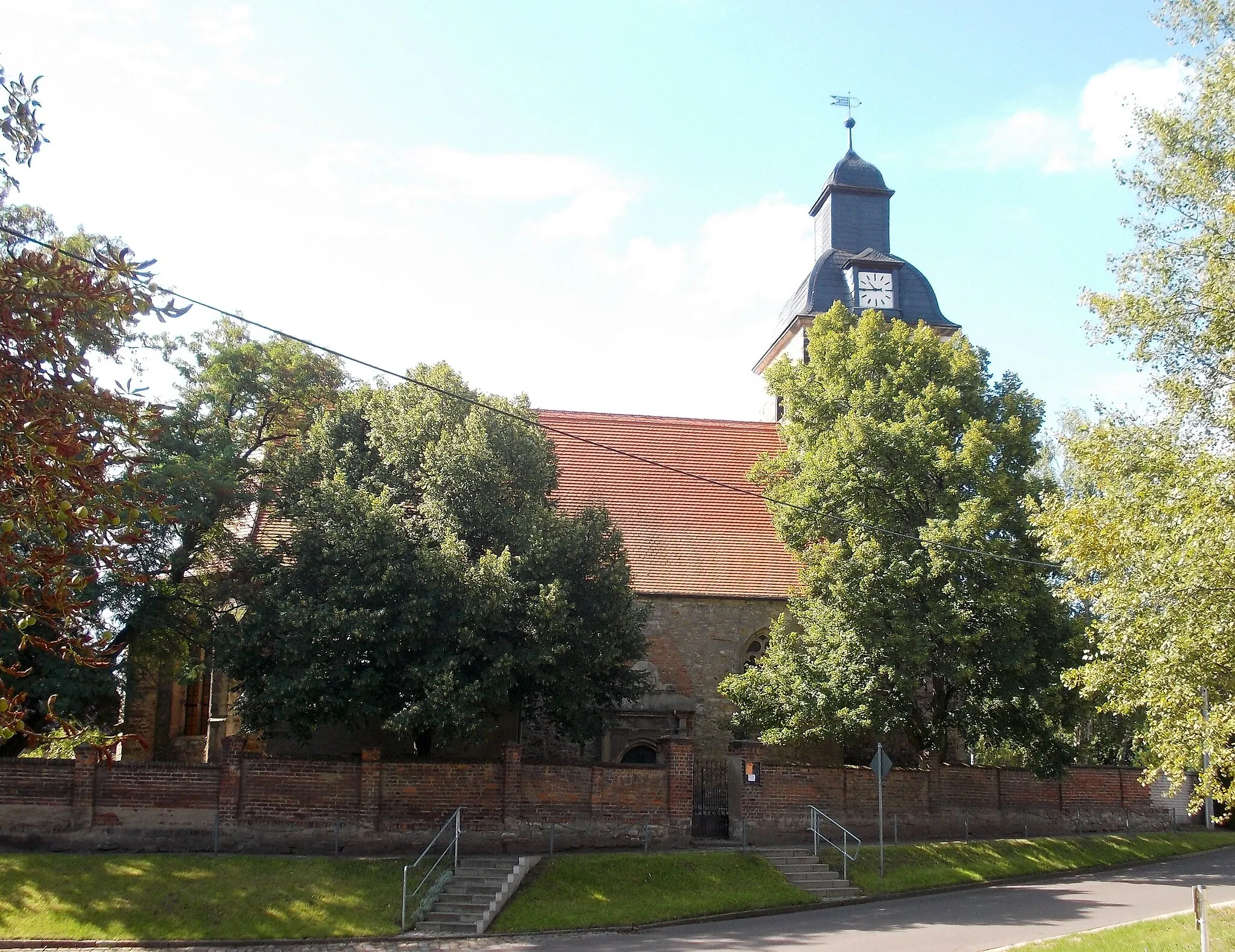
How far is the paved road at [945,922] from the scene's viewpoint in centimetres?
1525

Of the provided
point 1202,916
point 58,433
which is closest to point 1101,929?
point 1202,916

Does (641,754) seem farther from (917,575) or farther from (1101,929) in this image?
(1101,929)

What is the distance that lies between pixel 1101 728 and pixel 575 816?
1340cm

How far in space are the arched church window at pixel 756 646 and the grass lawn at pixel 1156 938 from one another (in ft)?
38.6

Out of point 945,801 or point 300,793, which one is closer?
point 300,793

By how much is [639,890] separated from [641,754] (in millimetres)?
6819

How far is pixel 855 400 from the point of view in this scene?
2416cm

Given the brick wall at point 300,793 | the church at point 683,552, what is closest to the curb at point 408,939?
the brick wall at point 300,793

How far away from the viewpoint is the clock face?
108ft

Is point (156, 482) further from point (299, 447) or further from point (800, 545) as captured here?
point (800, 545)

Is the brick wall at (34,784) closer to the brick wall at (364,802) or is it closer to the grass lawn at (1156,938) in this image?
the brick wall at (364,802)

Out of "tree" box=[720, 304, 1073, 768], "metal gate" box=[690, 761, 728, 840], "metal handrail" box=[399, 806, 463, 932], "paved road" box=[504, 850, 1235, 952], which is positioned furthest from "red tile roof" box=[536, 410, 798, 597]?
"paved road" box=[504, 850, 1235, 952]

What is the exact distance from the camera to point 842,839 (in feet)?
72.1

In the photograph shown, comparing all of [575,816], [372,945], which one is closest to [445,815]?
[575,816]
